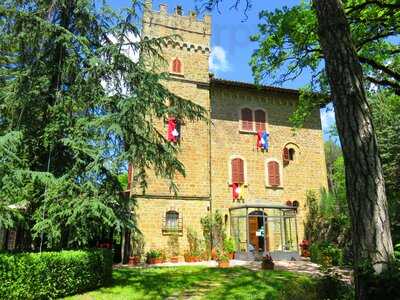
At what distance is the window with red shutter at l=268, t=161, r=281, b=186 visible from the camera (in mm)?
21527

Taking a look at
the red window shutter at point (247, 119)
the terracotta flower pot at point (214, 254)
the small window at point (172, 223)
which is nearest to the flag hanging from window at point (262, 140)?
the red window shutter at point (247, 119)

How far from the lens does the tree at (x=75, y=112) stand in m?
9.72

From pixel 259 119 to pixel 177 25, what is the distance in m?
7.58

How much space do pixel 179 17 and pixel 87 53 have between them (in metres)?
12.4

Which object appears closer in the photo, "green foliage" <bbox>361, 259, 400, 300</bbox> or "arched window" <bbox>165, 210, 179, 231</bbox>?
"green foliage" <bbox>361, 259, 400, 300</bbox>

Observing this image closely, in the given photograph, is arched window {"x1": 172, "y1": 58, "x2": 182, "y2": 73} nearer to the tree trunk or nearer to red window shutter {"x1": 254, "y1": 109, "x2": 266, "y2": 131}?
red window shutter {"x1": 254, "y1": 109, "x2": 266, "y2": 131}

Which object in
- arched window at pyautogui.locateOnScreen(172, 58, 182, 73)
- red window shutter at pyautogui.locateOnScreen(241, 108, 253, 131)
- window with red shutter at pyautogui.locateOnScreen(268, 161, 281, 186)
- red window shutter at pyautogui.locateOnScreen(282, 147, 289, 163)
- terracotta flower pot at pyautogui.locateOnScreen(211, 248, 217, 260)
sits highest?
arched window at pyautogui.locateOnScreen(172, 58, 182, 73)

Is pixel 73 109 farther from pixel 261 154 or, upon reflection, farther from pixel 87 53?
pixel 261 154

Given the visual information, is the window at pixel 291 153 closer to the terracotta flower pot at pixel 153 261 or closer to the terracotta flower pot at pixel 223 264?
the terracotta flower pot at pixel 223 264

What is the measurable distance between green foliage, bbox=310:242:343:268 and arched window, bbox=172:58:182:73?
40.3 ft

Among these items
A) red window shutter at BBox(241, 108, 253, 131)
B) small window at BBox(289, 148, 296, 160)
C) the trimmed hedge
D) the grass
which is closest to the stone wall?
small window at BBox(289, 148, 296, 160)

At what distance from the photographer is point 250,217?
802 inches

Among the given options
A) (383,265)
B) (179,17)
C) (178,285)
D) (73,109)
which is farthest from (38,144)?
(179,17)

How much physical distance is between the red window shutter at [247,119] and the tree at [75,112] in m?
10.3
